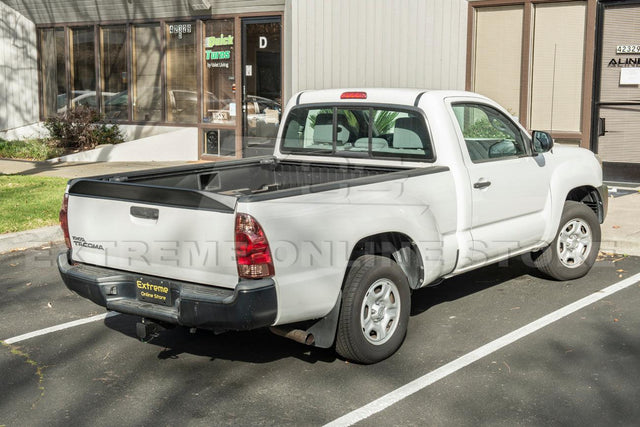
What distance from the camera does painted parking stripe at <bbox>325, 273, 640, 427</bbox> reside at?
4.79 m

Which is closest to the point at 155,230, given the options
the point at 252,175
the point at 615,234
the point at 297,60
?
the point at 252,175

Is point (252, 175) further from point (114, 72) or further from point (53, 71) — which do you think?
point (53, 71)

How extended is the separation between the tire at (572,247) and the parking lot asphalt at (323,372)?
0.47 metres

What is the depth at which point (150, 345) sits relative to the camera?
6.14 metres

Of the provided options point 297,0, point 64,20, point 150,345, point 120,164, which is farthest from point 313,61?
point 150,345

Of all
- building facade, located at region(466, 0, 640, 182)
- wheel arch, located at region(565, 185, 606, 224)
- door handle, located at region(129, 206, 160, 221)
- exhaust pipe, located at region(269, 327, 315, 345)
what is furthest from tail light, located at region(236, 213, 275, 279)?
building facade, located at region(466, 0, 640, 182)

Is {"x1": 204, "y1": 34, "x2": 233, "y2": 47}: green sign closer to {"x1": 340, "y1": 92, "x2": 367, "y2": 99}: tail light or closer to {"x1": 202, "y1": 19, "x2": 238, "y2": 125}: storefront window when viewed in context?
{"x1": 202, "y1": 19, "x2": 238, "y2": 125}: storefront window

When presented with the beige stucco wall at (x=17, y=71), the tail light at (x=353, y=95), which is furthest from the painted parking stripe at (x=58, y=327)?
the beige stucco wall at (x=17, y=71)

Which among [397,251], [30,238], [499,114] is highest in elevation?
[499,114]

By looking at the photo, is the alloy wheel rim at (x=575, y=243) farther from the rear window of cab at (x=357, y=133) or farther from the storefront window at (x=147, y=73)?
the storefront window at (x=147, y=73)

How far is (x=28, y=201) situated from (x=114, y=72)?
29.1 feet

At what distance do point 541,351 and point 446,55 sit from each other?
9931mm

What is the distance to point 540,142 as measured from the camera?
7207 mm

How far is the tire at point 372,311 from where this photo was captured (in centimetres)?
538
